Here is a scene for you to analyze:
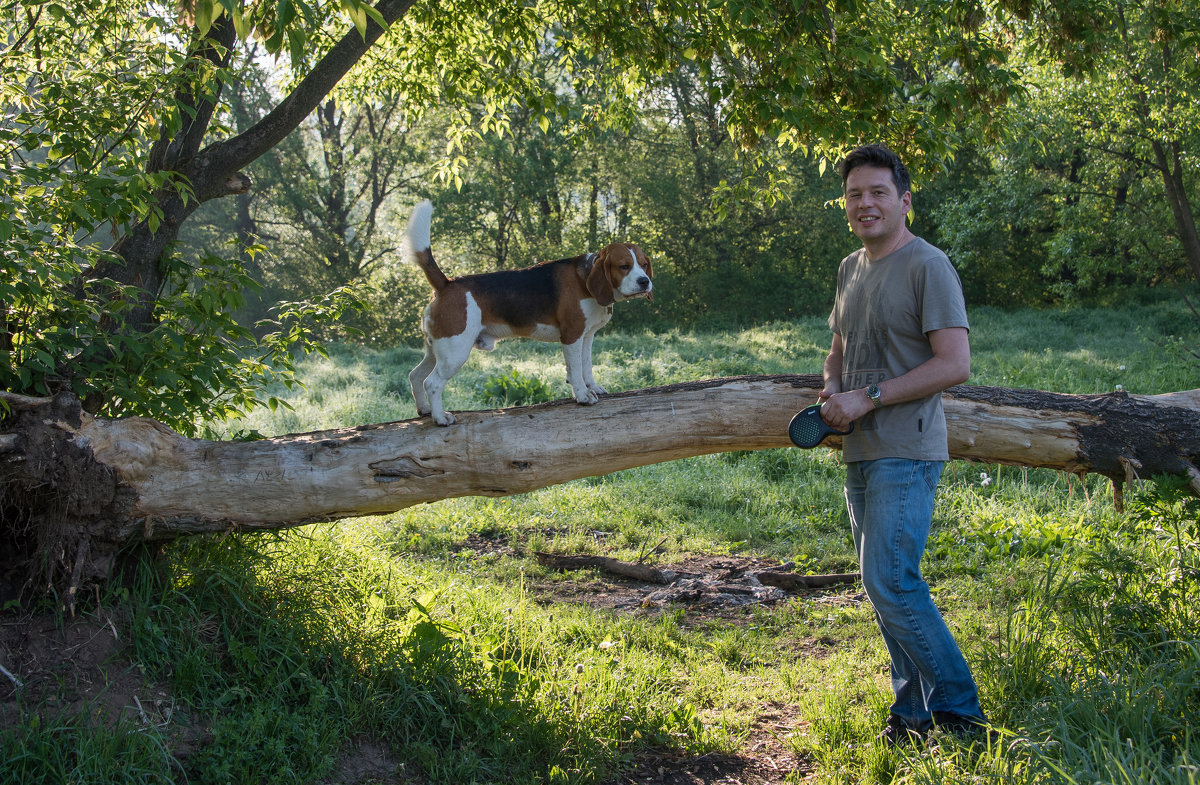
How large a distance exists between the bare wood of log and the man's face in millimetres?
3700

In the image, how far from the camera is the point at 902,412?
11.0 ft

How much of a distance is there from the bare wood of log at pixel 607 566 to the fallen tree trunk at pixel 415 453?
2013mm

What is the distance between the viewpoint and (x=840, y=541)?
692 cm

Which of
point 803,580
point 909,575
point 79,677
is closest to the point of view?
point 909,575

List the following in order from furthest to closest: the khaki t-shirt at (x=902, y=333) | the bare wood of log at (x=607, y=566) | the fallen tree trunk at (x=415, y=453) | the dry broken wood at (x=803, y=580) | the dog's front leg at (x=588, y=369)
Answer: the bare wood of log at (x=607, y=566) → the dry broken wood at (x=803, y=580) → the dog's front leg at (x=588, y=369) → the fallen tree trunk at (x=415, y=453) → the khaki t-shirt at (x=902, y=333)

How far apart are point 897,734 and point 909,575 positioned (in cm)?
87

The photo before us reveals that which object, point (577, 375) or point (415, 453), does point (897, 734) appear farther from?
point (415, 453)

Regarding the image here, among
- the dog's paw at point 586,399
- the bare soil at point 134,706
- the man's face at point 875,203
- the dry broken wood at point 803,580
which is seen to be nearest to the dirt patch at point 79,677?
the bare soil at point 134,706

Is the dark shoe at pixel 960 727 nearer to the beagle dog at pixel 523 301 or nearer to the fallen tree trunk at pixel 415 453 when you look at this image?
the fallen tree trunk at pixel 415 453

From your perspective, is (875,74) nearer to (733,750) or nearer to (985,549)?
(985,549)

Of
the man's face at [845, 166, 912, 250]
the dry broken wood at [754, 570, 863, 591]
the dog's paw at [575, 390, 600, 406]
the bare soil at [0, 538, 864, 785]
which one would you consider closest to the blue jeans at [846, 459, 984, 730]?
the bare soil at [0, 538, 864, 785]

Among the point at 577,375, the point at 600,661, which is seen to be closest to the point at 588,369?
the point at 577,375

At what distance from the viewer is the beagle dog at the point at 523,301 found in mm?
4410

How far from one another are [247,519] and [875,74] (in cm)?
497
